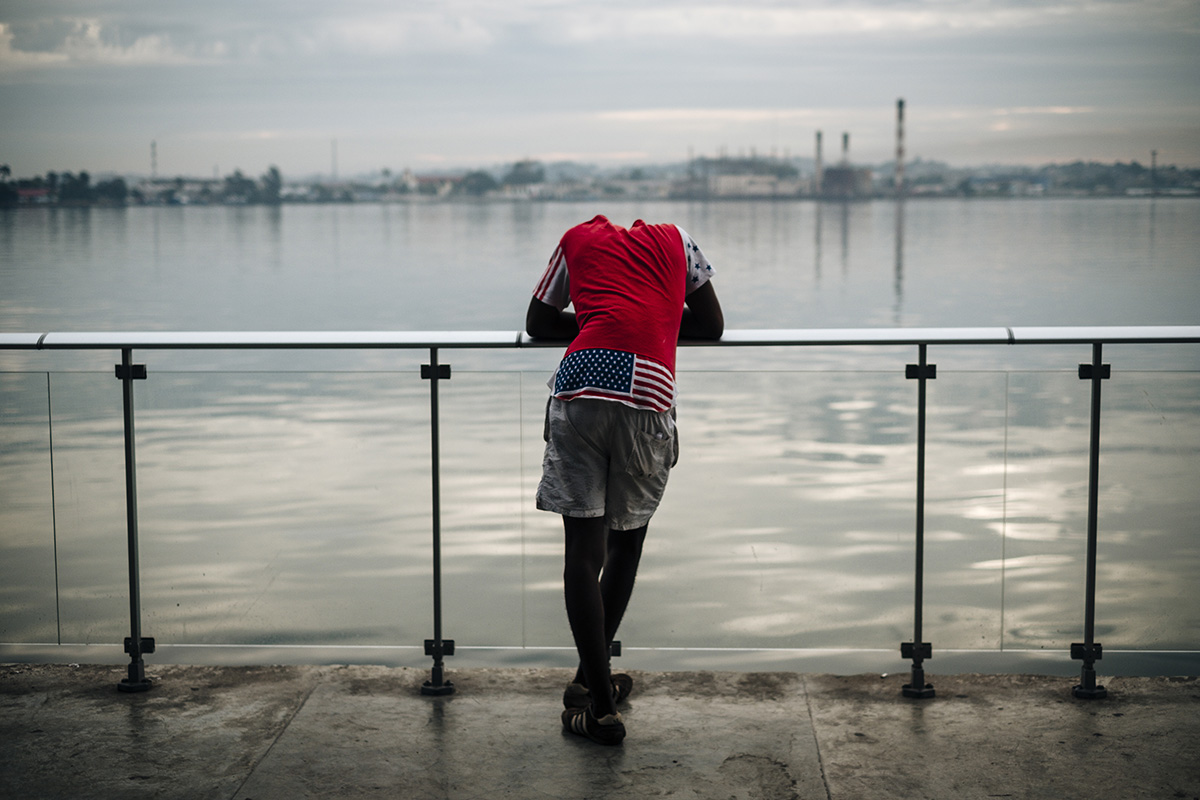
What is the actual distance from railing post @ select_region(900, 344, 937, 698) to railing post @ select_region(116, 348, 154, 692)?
7.45 feet

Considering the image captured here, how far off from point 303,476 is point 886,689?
185 cm

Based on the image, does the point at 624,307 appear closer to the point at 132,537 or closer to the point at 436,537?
the point at 436,537

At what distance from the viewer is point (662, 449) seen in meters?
2.87

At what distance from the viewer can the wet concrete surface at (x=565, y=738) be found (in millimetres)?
2709

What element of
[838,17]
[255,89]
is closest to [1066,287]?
[838,17]

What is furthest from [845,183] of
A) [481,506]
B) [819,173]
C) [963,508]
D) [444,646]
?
[444,646]

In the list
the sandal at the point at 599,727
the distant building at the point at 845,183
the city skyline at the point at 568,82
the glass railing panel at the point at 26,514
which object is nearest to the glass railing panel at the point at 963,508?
the sandal at the point at 599,727

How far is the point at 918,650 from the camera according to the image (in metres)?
3.36

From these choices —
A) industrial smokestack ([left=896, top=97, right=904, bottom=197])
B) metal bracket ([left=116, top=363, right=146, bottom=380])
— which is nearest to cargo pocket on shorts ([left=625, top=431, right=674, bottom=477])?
metal bracket ([left=116, top=363, right=146, bottom=380])

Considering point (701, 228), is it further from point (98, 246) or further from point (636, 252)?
point (636, 252)

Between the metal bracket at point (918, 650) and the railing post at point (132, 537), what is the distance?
227cm

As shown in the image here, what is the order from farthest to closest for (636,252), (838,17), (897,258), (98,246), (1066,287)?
(838,17), (98,246), (897,258), (1066,287), (636,252)

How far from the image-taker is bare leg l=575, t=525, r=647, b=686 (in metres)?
3.04

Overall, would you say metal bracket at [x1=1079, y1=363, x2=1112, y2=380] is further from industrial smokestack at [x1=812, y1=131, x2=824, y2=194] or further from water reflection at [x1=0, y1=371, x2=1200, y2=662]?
industrial smokestack at [x1=812, y1=131, x2=824, y2=194]
